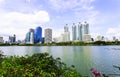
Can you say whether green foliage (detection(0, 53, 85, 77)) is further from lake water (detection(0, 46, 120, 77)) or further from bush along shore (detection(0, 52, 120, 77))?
lake water (detection(0, 46, 120, 77))

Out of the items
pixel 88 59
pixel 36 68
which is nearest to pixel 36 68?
pixel 36 68

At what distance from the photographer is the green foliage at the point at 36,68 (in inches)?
209

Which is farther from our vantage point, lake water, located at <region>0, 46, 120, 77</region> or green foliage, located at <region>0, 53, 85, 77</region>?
lake water, located at <region>0, 46, 120, 77</region>

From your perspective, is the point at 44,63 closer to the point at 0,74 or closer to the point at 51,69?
the point at 51,69

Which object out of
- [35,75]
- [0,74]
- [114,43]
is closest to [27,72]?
[35,75]

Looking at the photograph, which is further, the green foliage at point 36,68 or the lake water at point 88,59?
the lake water at point 88,59

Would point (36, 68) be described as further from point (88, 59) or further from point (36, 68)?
point (88, 59)

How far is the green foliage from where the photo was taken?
531 centimetres

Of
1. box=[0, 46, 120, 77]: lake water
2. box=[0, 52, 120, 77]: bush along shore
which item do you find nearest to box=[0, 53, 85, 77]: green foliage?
box=[0, 52, 120, 77]: bush along shore

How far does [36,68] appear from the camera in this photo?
18.5ft

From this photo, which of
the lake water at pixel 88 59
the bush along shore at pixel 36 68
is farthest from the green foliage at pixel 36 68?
the lake water at pixel 88 59

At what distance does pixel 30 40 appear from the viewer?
196m

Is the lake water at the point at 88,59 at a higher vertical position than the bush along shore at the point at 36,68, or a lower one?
lower

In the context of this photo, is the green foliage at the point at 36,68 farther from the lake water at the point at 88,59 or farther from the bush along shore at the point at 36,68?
the lake water at the point at 88,59
